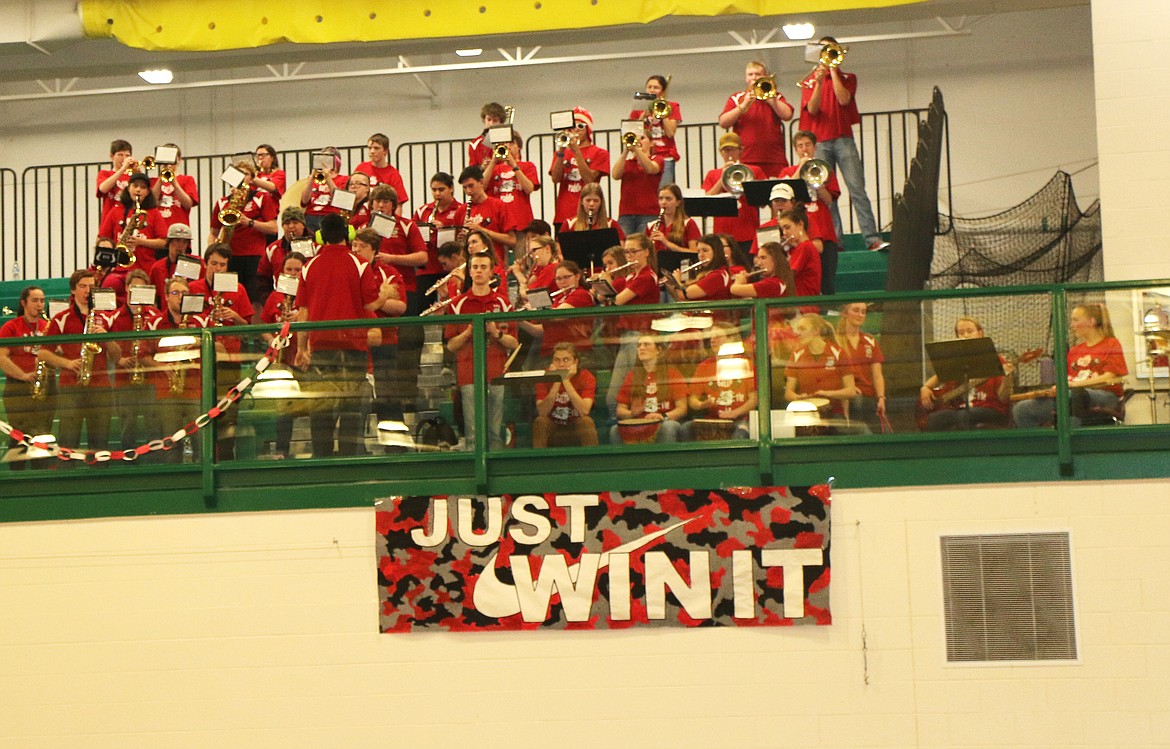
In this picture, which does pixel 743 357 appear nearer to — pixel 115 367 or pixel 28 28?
pixel 115 367

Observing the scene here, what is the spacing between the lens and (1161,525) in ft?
30.1

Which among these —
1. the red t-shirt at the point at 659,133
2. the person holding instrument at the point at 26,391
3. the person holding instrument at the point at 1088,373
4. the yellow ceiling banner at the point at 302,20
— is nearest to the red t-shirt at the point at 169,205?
the yellow ceiling banner at the point at 302,20

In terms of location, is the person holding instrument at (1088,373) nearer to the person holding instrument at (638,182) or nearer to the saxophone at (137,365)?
the person holding instrument at (638,182)

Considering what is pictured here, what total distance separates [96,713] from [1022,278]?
8681 mm

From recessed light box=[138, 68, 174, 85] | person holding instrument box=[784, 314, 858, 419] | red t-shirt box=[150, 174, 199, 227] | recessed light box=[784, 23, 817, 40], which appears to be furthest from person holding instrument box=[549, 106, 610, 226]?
recessed light box=[138, 68, 174, 85]

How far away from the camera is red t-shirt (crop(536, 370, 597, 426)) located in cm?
959

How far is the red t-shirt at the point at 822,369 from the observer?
938 cm

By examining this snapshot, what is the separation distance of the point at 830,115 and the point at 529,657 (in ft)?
18.8

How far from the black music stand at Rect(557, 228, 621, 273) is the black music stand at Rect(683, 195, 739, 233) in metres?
0.58

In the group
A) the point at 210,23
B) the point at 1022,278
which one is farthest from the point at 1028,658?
the point at 210,23

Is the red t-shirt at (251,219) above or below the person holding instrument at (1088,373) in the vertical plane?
above

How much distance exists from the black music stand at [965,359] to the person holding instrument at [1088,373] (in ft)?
1.02

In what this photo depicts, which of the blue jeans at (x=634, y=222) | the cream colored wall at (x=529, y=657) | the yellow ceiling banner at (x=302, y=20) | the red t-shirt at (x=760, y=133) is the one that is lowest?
the cream colored wall at (x=529, y=657)


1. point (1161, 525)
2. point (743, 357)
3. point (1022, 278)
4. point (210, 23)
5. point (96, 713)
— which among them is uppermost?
point (210, 23)
